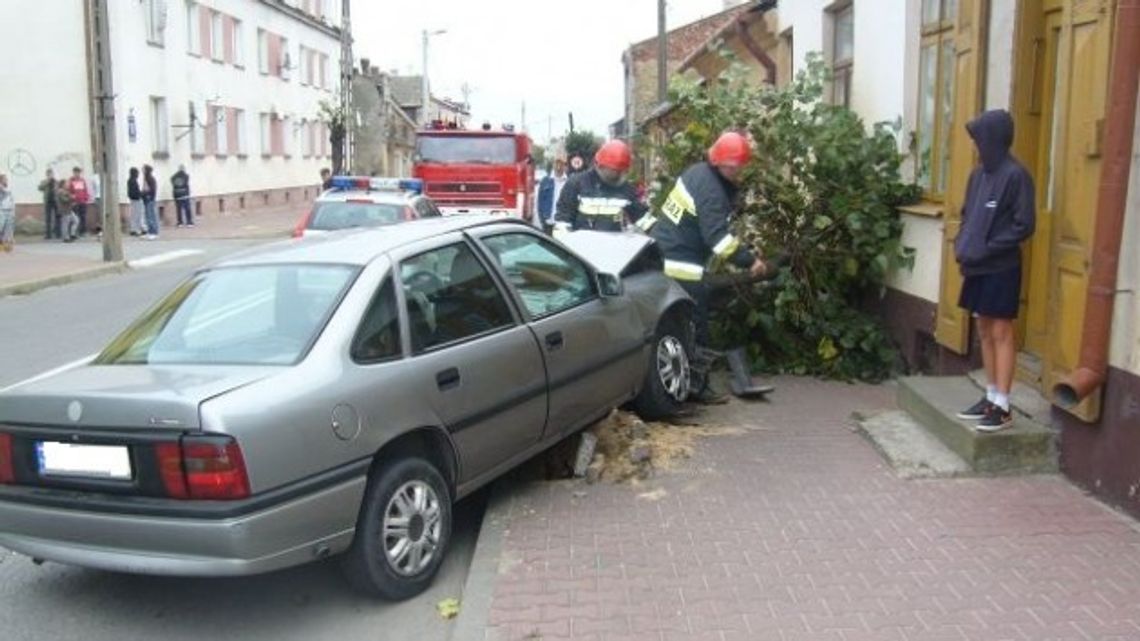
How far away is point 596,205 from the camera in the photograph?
29.9ft

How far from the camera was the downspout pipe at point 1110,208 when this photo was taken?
16.0 ft

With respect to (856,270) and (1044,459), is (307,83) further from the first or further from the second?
(1044,459)

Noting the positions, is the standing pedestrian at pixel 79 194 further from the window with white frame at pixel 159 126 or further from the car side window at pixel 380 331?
the car side window at pixel 380 331

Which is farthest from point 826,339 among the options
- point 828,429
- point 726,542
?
point 726,542

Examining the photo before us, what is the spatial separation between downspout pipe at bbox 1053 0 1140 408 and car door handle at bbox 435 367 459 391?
2783mm

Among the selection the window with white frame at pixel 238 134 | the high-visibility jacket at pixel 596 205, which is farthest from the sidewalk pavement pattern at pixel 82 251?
the high-visibility jacket at pixel 596 205

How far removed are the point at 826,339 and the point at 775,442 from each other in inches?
86.8

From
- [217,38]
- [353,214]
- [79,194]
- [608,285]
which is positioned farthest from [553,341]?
[217,38]

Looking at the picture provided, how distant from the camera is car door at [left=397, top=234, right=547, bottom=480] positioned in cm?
482

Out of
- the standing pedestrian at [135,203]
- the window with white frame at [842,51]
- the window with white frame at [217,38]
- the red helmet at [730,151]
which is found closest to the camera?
the red helmet at [730,151]

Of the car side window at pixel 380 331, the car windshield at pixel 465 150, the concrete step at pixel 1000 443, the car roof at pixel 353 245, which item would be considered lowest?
the concrete step at pixel 1000 443

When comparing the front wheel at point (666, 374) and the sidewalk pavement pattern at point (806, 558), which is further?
the front wheel at point (666, 374)

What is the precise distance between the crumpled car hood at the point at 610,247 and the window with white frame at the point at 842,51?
418cm

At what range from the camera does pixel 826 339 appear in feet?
28.3
